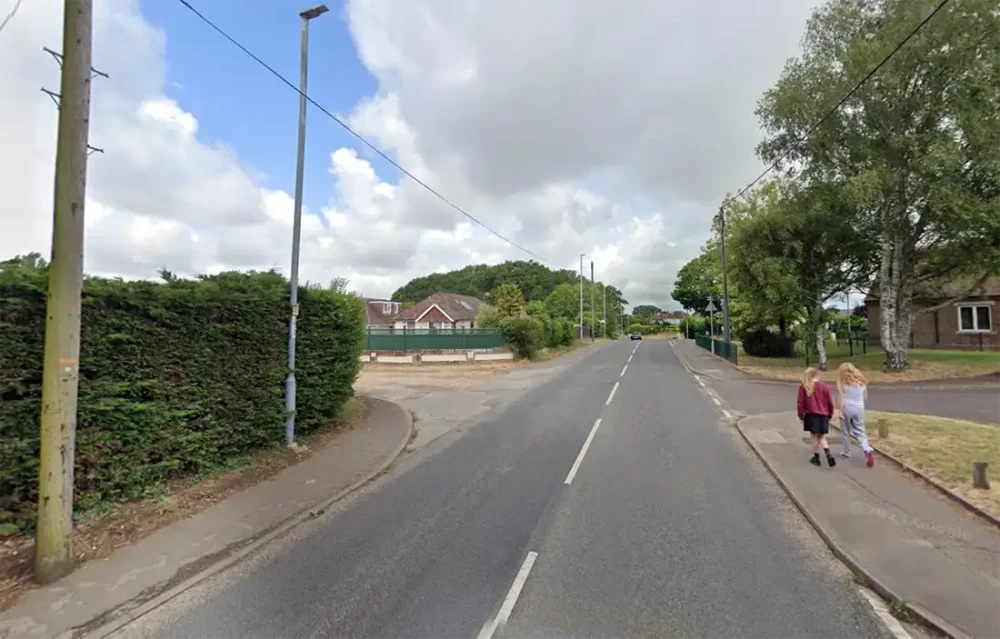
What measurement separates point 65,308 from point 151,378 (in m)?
1.99

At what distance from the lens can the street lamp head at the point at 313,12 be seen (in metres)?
8.71

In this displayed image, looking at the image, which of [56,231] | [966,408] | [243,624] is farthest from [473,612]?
[966,408]

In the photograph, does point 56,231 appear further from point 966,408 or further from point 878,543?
point 966,408

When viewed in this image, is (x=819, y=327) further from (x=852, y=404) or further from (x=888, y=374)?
(x=852, y=404)

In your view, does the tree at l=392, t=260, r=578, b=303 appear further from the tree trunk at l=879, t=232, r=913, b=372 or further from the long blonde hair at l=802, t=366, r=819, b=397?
the long blonde hair at l=802, t=366, r=819, b=397

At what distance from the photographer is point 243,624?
381 cm

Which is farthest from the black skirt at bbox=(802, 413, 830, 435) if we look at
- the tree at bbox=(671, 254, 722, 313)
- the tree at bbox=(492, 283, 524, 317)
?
the tree at bbox=(671, 254, 722, 313)

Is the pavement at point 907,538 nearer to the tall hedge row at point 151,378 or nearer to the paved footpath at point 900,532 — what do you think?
the paved footpath at point 900,532

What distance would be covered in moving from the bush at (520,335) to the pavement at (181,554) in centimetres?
2278

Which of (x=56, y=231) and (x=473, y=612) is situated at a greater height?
(x=56, y=231)

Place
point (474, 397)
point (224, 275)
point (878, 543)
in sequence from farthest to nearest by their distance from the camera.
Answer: point (474, 397), point (224, 275), point (878, 543)

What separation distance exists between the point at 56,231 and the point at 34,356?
1.46 m

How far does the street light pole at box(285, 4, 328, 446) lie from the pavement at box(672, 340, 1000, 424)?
10.5 meters

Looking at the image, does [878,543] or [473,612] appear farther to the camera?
[878,543]
